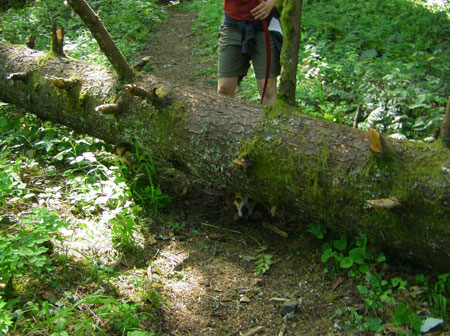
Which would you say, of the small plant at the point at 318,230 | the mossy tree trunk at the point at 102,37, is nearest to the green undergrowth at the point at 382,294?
the small plant at the point at 318,230

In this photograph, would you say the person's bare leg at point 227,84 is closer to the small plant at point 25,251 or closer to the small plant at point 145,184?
the small plant at point 145,184

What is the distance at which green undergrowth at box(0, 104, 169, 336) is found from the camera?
235 centimetres

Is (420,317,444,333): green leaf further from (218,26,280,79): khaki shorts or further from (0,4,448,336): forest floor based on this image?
(218,26,280,79): khaki shorts

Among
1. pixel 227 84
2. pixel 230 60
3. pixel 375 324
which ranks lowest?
pixel 375 324

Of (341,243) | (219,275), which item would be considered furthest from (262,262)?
(341,243)

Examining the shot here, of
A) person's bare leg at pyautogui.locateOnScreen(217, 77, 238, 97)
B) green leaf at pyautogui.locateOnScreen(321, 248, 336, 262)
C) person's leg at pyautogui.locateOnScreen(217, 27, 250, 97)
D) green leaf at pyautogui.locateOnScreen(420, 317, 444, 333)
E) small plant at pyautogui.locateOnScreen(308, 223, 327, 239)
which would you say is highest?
person's leg at pyautogui.locateOnScreen(217, 27, 250, 97)

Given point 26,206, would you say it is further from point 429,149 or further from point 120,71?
point 429,149

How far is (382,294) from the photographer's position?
2.74m

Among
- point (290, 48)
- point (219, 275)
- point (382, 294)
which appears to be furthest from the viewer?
point (290, 48)

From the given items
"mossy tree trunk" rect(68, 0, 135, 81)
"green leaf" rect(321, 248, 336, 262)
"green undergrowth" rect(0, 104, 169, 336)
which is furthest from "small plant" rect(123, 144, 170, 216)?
"green leaf" rect(321, 248, 336, 262)

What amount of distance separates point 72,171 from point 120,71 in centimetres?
114

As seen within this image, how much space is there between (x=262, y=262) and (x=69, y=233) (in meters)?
1.61

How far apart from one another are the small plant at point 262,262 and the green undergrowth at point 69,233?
84 centimetres

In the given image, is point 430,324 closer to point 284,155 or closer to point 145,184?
point 284,155
